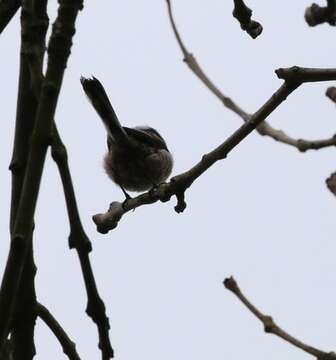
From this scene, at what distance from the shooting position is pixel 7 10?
2.82m

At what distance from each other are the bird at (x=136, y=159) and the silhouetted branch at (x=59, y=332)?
3852mm

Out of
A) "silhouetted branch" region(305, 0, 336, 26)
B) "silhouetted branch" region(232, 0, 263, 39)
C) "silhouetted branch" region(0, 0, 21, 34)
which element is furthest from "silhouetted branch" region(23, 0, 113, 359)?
"silhouetted branch" region(232, 0, 263, 39)

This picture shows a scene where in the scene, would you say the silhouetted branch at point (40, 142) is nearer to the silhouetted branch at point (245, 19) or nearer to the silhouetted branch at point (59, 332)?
the silhouetted branch at point (59, 332)

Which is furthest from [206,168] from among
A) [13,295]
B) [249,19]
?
[13,295]

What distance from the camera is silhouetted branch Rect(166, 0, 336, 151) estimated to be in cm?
267

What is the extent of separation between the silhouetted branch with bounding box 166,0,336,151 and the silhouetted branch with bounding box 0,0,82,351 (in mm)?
1042

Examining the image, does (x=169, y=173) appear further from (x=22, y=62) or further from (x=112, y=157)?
(x=22, y=62)

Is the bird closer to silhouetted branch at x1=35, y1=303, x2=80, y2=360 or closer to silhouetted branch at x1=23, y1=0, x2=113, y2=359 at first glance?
silhouetted branch at x1=35, y1=303, x2=80, y2=360

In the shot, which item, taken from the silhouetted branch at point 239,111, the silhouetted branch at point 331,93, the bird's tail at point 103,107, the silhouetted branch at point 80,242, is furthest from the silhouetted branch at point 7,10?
→ the bird's tail at point 103,107

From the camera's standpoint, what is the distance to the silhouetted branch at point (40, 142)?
1.82m

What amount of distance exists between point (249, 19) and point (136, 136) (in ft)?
12.6

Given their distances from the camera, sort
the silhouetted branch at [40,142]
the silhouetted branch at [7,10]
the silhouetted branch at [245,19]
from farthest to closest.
Answer: the silhouetted branch at [245,19] < the silhouetted branch at [7,10] < the silhouetted branch at [40,142]

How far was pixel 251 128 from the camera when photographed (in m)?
2.76

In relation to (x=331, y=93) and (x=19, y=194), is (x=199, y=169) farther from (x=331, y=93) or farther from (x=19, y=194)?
(x=19, y=194)
